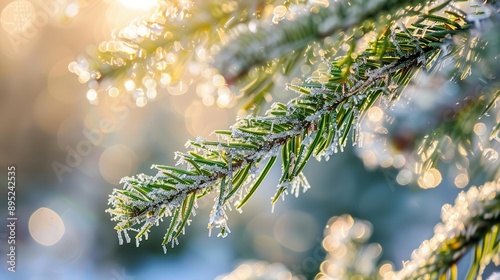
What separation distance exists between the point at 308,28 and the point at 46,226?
9.90ft

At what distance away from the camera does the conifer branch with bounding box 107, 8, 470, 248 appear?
24 centimetres

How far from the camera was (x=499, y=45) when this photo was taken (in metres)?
0.18

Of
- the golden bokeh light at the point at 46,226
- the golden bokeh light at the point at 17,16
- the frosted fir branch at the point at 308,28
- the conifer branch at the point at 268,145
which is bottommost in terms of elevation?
the golden bokeh light at the point at 46,226

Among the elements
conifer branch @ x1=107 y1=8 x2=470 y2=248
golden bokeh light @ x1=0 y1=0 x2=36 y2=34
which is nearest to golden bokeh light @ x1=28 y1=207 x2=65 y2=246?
golden bokeh light @ x1=0 y1=0 x2=36 y2=34

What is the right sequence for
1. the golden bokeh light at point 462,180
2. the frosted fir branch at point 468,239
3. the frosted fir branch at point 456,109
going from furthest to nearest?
the golden bokeh light at point 462,180
the frosted fir branch at point 456,109
the frosted fir branch at point 468,239

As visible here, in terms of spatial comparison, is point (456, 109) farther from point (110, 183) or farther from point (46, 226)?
point (46, 226)

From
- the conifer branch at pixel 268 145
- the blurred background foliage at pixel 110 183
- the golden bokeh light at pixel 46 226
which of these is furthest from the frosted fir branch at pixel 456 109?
the golden bokeh light at pixel 46 226

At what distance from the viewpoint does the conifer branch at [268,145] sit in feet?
0.78

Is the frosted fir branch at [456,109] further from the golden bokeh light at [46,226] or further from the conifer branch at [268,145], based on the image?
the golden bokeh light at [46,226]

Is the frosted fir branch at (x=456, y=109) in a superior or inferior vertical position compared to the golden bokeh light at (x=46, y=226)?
superior

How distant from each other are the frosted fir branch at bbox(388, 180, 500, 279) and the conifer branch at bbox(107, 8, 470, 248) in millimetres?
68

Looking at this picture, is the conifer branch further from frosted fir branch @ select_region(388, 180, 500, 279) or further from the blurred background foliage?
the blurred background foliage

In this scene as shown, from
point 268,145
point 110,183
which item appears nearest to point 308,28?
point 268,145

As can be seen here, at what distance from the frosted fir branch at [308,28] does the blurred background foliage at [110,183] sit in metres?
2.15
